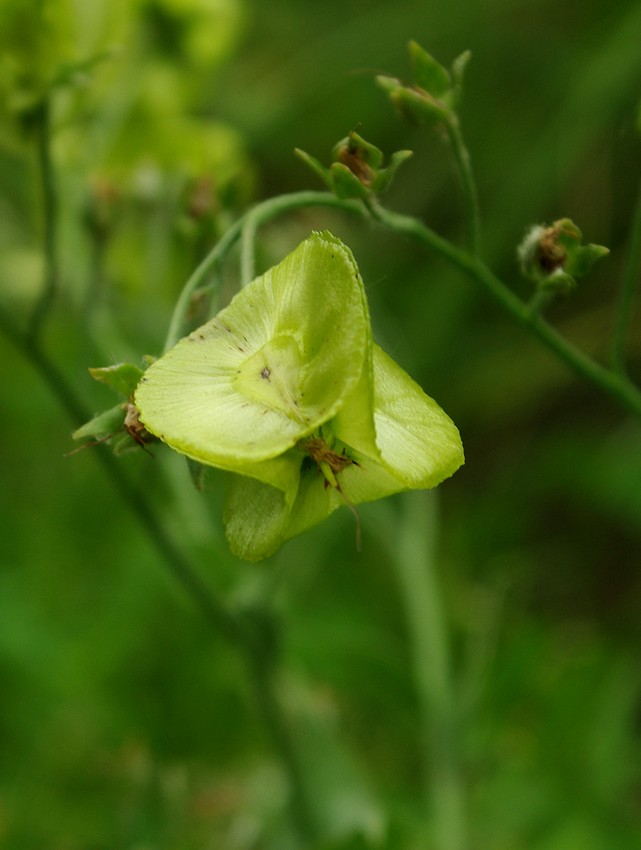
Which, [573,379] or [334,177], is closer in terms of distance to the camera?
[334,177]

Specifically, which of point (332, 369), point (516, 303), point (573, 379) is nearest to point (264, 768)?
point (516, 303)

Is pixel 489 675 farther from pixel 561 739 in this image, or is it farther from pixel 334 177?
pixel 334 177

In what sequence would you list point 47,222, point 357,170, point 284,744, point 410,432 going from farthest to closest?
1. point 284,744
2. point 47,222
3. point 357,170
4. point 410,432

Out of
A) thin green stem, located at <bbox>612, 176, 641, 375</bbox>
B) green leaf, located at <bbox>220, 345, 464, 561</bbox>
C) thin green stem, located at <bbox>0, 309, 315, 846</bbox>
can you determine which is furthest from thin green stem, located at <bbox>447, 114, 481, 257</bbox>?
thin green stem, located at <bbox>0, 309, 315, 846</bbox>

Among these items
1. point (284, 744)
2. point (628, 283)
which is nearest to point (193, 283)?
point (628, 283)

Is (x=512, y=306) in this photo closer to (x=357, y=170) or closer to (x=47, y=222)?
(x=357, y=170)

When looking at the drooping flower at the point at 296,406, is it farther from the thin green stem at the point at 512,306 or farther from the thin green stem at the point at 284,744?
the thin green stem at the point at 284,744
